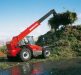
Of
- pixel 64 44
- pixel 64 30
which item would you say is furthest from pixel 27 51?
pixel 64 30

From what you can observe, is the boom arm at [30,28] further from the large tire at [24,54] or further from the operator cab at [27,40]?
the large tire at [24,54]

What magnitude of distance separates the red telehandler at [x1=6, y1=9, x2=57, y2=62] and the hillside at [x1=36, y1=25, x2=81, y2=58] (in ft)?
6.03

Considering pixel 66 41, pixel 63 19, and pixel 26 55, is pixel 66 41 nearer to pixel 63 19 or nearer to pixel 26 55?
pixel 63 19

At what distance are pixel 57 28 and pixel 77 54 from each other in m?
5.77

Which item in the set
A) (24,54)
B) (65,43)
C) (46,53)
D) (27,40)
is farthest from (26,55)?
(65,43)

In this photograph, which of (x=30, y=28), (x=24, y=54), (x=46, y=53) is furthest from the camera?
(x=46, y=53)

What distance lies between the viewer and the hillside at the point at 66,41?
478 inches

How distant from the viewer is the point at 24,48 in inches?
380

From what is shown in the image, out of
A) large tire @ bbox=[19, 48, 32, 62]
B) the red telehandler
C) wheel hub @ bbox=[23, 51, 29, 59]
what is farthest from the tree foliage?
wheel hub @ bbox=[23, 51, 29, 59]

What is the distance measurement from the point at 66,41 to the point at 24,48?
19.9ft

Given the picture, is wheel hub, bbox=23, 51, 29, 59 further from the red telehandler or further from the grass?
the grass

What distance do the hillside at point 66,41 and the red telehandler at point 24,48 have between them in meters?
1.84

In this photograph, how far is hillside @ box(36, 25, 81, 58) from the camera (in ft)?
39.8

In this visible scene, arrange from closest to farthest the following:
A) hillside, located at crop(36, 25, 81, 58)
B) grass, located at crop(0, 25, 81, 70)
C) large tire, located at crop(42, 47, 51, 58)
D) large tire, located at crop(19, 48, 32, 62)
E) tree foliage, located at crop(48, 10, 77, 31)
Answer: large tire, located at crop(19, 48, 32, 62)
large tire, located at crop(42, 47, 51, 58)
grass, located at crop(0, 25, 81, 70)
hillside, located at crop(36, 25, 81, 58)
tree foliage, located at crop(48, 10, 77, 31)
